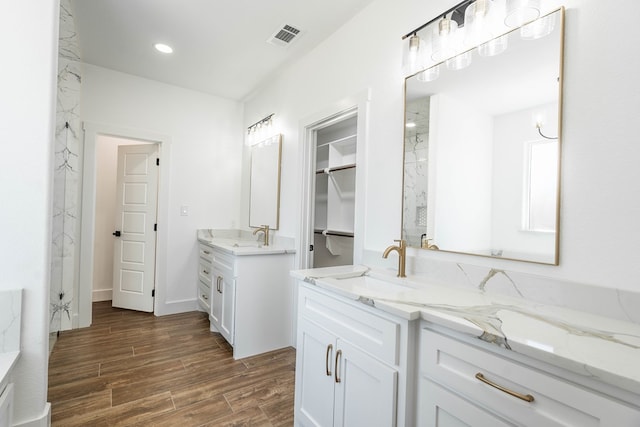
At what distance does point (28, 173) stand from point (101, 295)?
3368 mm

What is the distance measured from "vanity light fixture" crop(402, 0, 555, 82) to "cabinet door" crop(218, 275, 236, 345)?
2134mm

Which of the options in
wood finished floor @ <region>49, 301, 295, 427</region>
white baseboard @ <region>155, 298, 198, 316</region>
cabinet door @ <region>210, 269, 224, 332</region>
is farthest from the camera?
white baseboard @ <region>155, 298, 198, 316</region>

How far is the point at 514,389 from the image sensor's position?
0.84m

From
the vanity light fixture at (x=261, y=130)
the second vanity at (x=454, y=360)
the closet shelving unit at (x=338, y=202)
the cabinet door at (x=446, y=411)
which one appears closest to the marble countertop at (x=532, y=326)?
the second vanity at (x=454, y=360)

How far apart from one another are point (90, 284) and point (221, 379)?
1987 mm

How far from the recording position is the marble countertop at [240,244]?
2.63 metres

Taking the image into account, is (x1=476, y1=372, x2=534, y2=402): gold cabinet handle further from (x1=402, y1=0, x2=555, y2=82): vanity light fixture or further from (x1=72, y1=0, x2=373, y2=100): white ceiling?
(x1=72, y1=0, x2=373, y2=100): white ceiling

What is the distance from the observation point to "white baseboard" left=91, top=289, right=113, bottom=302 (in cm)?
405

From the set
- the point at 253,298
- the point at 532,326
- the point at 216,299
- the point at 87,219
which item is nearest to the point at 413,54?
the point at 532,326

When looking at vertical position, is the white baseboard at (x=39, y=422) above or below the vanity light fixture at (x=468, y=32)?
below

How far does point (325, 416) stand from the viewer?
1456 mm

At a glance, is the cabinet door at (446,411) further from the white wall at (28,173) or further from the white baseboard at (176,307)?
the white baseboard at (176,307)

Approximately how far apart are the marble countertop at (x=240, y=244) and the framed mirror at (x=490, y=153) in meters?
1.33

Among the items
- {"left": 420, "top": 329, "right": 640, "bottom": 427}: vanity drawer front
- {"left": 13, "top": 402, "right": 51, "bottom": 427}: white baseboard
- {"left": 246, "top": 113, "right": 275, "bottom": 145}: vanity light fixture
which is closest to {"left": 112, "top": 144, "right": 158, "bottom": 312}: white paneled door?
{"left": 246, "top": 113, "right": 275, "bottom": 145}: vanity light fixture
